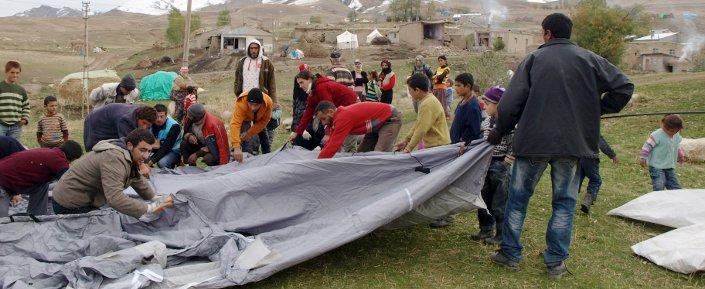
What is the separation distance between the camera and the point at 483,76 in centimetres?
2328

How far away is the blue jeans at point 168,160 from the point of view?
25.8 ft

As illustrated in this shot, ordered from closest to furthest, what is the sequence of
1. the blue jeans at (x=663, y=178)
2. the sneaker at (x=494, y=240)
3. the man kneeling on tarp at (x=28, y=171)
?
the man kneeling on tarp at (x=28, y=171) < the sneaker at (x=494, y=240) < the blue jeans at (x=663, y=178)

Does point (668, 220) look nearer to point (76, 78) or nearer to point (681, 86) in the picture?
point (681, 86)

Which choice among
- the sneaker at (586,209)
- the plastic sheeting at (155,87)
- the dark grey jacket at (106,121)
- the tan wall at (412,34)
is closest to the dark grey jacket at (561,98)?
the sneaker at (586,209)

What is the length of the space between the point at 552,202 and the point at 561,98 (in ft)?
A: 2.73

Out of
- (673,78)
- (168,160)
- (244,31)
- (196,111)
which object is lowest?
(168,160)

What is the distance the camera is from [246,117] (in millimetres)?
7832

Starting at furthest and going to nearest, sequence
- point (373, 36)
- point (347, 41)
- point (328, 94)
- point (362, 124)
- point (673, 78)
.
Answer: point (373, 36)
point (347, 41)
point (673, 78)
point (328, 94)
point (362, 124)

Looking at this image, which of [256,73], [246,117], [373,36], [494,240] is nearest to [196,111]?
[246,117]

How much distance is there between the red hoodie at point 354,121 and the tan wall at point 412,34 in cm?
4990

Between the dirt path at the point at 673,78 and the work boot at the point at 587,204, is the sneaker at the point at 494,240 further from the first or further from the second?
the dirt path at the point at 673,78

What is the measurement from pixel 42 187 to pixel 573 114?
4581 mm

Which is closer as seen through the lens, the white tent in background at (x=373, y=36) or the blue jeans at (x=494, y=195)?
the blue jeans at (x=494, y=195)

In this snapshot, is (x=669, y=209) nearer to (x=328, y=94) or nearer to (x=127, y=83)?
(x=328, y=94)
